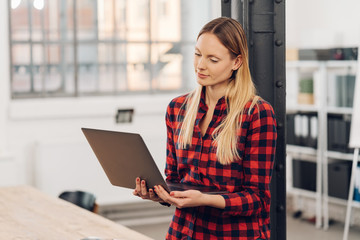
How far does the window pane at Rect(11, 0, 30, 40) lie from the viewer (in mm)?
4949

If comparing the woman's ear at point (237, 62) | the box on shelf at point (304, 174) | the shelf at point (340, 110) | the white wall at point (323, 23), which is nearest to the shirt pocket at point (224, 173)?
the woman's ear at point (237, 62)

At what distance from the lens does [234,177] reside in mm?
1631

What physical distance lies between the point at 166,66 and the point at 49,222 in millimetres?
3546

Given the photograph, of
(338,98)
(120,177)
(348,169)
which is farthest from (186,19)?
(120,177)

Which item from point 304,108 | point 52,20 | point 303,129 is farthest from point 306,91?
point 52,20

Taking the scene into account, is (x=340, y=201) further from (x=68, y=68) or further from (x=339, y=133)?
(x=68, y=68)

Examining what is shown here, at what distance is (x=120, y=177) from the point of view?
1705 millimetres

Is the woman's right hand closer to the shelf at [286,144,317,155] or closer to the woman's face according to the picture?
the woman's face

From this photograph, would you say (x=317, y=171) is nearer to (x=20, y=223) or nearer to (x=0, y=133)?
(x=0, y=133)

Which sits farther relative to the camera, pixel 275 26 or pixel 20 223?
pixel 20 223

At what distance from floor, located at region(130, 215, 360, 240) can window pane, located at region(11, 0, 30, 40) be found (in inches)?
71.9

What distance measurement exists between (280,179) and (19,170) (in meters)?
3.33

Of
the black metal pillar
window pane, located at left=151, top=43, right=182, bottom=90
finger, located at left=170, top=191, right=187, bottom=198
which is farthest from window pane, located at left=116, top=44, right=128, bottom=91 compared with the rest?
finger, located at left=170, top=191, right=187, bottom=198

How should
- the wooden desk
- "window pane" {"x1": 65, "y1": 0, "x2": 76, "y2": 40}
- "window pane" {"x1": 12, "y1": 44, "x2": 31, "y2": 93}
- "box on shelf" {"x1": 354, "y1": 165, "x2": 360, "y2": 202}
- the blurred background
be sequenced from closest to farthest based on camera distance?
the wooden desk → "box on shelf" {"x1": 354, "y1": 165, "x2": 360, "y2": 202} → the blurred background → "window pane" {"x1": 12, "y1": 44, "x2": 31, "y2": 93} → "window pane" {"x1": 65, "y1": 0, "x2": 76, "y2": 40}
